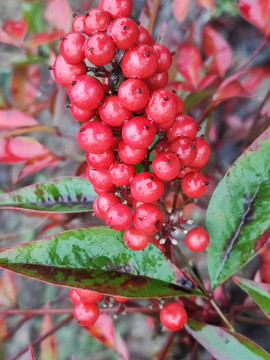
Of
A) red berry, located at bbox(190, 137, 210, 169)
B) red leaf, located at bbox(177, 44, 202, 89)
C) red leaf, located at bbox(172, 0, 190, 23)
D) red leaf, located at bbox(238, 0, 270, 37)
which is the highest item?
red leaf, located at bbox(238, 0, 270, 37)

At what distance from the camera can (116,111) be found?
53 centimetres

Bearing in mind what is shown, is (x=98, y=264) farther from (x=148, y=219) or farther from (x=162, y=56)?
(x=162, y=56)

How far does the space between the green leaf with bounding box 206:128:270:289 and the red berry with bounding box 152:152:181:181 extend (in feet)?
0.52

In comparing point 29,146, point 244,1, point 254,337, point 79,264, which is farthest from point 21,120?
point 254,337

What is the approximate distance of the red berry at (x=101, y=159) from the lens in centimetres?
58

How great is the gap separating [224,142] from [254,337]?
67 cm

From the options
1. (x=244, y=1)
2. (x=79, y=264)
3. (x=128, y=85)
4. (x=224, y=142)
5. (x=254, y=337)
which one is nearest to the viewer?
(x=128, y=85)

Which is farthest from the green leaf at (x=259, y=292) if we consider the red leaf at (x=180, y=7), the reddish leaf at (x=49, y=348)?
the red leaf at (x=180, y=7)

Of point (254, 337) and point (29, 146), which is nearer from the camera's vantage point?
point (29, 146)

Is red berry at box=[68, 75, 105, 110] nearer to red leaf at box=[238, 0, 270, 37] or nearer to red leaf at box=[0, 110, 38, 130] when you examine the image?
red leaf at box=[0, 110, 38, 130]

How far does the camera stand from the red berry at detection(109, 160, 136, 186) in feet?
1.87

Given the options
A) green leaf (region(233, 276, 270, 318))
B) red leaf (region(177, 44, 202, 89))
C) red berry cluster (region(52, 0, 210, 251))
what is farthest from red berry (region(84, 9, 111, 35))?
red leaf (region(177, 44, 202, 89))

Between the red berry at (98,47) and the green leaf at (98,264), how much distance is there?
11.3 inches

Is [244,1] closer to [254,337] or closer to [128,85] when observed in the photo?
[128,85]
